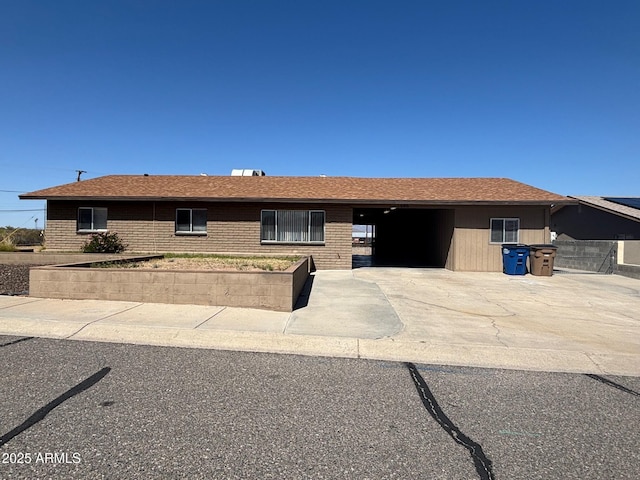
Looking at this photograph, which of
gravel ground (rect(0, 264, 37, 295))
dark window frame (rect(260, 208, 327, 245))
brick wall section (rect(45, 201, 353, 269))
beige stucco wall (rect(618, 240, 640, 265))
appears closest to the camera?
gravel ground (rect(0, 264, 37, 295))

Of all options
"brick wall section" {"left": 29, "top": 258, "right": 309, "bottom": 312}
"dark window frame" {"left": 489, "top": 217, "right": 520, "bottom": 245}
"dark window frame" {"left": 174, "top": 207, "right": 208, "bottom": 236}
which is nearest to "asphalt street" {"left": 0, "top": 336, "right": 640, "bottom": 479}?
"brick wall section" {"left": 29, "top": 258, "right": 309, "bottom": 312}

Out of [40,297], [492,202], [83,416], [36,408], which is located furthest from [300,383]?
[492,202]

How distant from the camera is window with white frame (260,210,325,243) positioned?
17.5m

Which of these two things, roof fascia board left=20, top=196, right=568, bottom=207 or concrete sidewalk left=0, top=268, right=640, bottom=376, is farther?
roof fascia board left=20, top=196, right=568, bottom=207

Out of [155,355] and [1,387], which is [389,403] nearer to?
[155,355]

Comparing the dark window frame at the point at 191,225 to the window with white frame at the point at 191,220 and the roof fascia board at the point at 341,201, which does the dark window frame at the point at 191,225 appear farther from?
the roof fascia board at the point at 341,201

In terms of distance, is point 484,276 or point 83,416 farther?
point 484,276

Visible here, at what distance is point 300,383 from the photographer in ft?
14.9

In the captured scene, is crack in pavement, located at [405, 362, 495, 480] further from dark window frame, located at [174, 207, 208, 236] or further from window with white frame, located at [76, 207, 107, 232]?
window with white frame, located at [76, 207, 107, 232]

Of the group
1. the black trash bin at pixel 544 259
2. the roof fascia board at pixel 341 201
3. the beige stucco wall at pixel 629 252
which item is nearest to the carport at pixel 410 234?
the roof fascia board at pixel 341 201

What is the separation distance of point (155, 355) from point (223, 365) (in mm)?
1046

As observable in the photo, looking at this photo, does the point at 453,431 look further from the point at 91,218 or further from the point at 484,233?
the point at 91,218

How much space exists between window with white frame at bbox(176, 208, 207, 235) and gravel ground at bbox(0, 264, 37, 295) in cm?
585

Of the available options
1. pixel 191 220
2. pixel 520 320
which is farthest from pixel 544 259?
pixel 191 220
